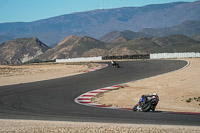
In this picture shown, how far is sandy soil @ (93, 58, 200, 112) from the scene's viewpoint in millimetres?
17466

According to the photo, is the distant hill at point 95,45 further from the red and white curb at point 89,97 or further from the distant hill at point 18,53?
the red and white curb at point 89,97

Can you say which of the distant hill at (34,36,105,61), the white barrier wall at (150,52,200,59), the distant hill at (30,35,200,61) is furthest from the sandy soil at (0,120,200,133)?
the distant hill at (34,36,105,61)

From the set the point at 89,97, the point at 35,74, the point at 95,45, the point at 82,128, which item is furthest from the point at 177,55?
the point at 95,45

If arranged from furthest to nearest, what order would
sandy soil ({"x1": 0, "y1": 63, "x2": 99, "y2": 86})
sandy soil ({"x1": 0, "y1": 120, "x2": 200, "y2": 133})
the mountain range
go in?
the mountain range, sandy soil ({"x1": 0, "y1": 63, "x2": 99, "y2": 86}), sandy soil ({"x1": 0, "y1": 120, "x2": 200, "y2": 133})

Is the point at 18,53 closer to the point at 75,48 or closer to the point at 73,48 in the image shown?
the point at 73,48

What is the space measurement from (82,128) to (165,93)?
35.0 ft

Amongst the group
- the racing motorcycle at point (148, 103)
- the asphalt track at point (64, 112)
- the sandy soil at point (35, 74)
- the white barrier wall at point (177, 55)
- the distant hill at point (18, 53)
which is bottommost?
the asphalt track at point (64, 112)

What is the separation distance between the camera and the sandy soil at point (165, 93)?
1747 centimetres

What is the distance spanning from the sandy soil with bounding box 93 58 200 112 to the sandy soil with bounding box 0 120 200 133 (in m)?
4.70

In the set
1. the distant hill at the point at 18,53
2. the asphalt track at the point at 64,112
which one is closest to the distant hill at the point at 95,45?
the distant hill at the point at 18,53

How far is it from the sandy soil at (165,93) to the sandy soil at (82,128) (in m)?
4.70

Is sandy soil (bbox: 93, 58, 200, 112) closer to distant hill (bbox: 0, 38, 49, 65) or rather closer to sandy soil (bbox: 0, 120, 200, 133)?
sandy soil (bbox: 0, 120, 200, 133)

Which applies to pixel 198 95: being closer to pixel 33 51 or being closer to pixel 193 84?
pixel 193 84

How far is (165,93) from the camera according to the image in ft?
69.8
